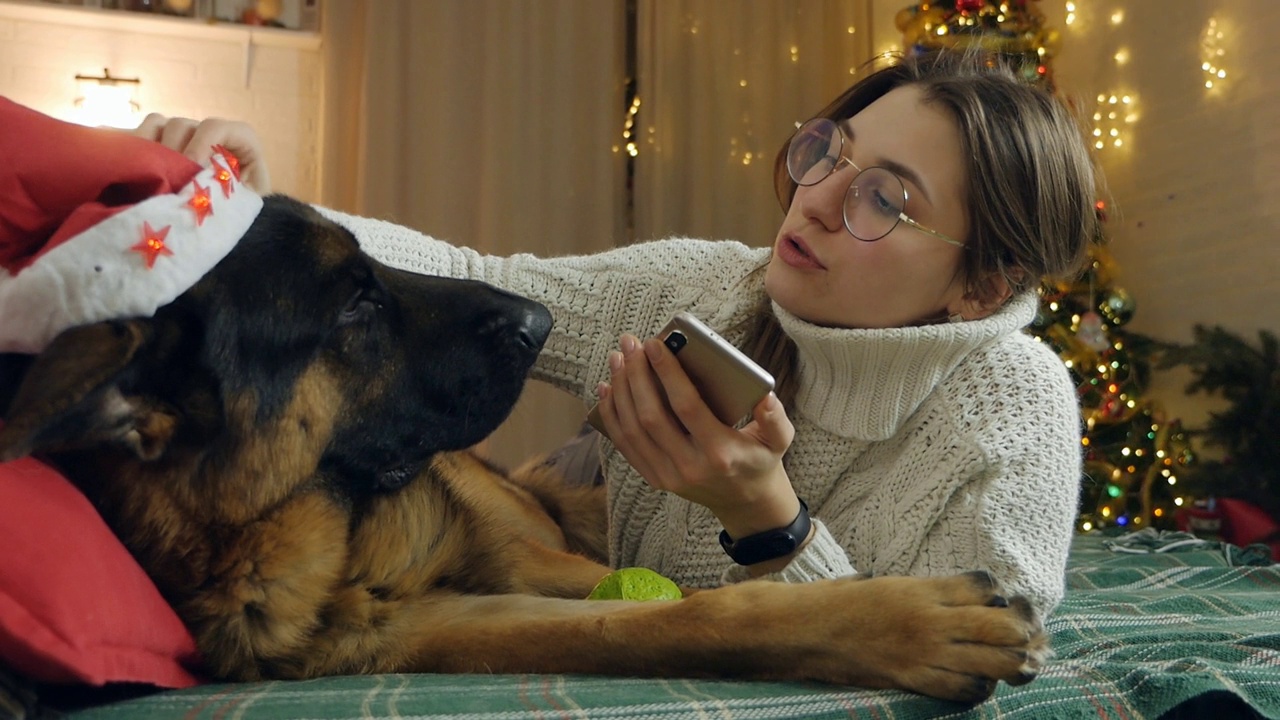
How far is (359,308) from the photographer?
3.78 ft

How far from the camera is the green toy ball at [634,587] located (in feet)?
3.81

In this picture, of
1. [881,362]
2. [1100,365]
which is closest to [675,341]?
[881,362]

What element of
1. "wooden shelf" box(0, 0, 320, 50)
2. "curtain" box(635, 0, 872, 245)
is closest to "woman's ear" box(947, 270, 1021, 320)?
"curtain" box(635, 0, 872, 245)

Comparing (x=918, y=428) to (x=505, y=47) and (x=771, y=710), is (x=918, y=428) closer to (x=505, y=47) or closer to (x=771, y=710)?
(x=771, y=710)

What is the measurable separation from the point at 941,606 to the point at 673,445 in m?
0.35

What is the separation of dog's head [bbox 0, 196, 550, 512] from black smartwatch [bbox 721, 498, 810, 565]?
32 cm

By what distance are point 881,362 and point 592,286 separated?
0.48m

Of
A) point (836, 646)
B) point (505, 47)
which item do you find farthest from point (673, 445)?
point (505, 47)

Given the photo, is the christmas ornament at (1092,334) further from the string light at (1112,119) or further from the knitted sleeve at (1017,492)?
the knitted sleeve at (1017,492)

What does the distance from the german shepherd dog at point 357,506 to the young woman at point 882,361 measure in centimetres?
20

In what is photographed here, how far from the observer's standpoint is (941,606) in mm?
846

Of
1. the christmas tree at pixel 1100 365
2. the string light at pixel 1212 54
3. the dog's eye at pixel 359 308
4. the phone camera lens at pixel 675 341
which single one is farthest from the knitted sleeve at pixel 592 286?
the string light at pixel 1212 54

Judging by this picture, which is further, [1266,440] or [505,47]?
[505,47]

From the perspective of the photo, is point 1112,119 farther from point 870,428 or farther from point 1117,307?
point 870,428
